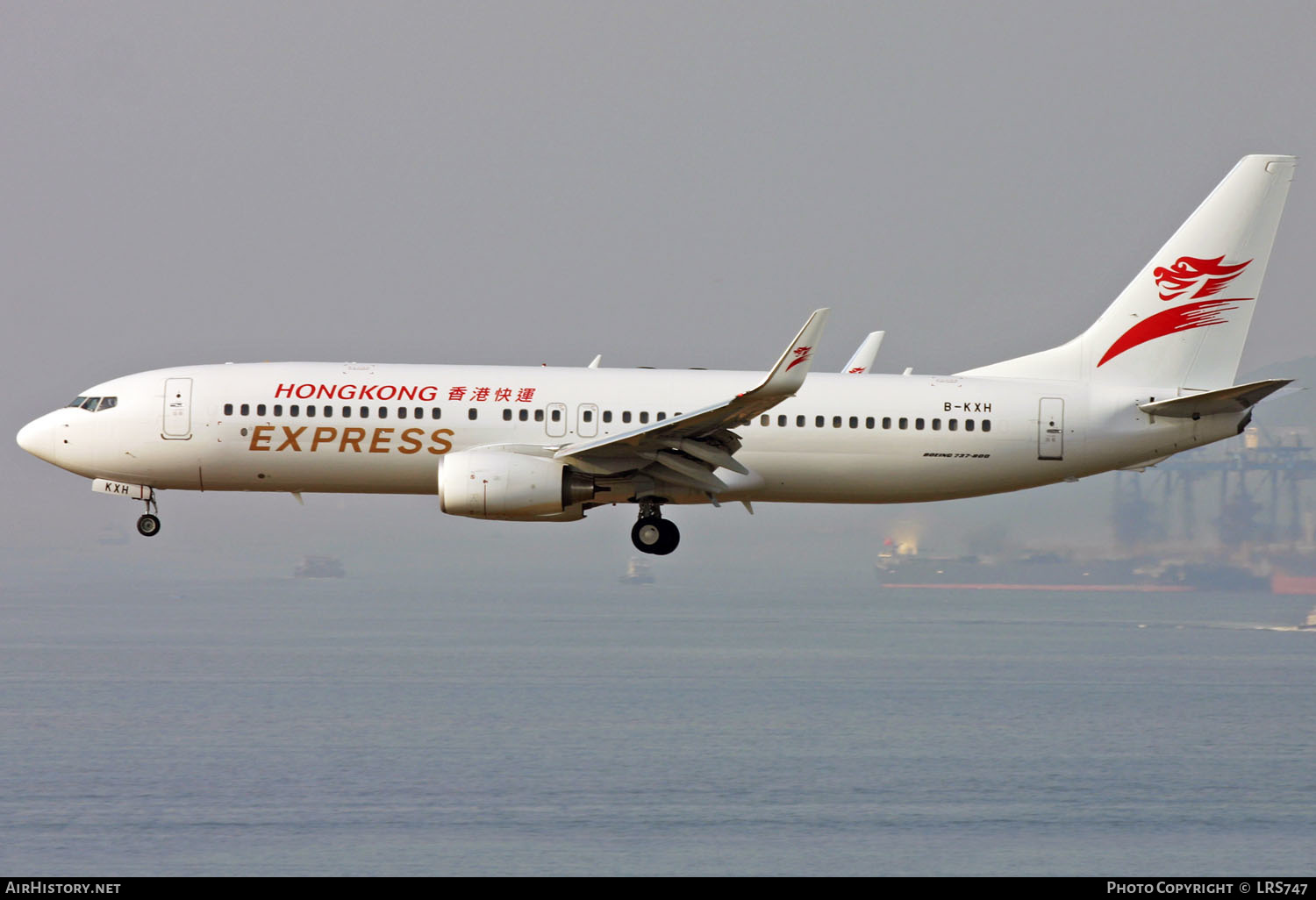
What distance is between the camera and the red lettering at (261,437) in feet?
117

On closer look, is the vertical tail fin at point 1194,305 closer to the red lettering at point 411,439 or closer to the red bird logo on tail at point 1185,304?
the red bird logo on tail at point 1185,304

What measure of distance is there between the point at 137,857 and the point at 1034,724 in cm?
9469

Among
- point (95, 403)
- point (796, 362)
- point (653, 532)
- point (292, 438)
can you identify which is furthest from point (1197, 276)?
point (95, 403)

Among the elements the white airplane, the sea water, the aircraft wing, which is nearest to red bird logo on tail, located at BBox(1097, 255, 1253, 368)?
the white airplane

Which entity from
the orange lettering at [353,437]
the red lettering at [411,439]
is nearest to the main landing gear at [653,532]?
the red lettering at [411,439]

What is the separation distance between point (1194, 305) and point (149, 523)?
28293 millimetres

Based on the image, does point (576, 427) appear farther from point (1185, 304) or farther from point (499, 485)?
point (1185, 304)

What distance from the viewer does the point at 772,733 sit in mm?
156500

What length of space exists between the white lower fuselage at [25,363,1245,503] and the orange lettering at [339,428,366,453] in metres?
0.03

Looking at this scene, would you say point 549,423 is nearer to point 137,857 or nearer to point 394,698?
point 137,857

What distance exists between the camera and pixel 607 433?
35.8 m

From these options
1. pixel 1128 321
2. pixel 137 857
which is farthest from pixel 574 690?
pixel 1128 321

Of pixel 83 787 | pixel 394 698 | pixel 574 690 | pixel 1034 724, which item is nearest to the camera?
pixel 83 787

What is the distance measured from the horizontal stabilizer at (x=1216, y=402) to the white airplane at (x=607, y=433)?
0.05 meters
